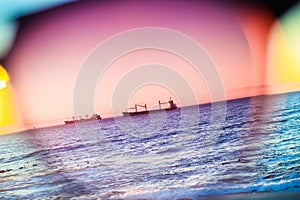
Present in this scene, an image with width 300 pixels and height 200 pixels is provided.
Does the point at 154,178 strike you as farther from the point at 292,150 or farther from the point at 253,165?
the point at 292,150

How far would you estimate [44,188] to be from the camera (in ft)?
22.2

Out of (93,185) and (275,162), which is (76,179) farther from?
(275,162)

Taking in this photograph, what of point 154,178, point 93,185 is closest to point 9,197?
point 93,185

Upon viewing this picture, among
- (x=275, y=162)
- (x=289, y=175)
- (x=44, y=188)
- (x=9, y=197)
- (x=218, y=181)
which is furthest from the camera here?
(x=44, y=188)

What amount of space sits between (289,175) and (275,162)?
3.88 ft

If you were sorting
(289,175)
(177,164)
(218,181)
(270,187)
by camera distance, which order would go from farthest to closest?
(177,164) → (218,181) → (289,175) → (270,187)

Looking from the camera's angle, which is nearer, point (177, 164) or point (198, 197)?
point (198, 197)

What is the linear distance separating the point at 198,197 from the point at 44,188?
152 inches

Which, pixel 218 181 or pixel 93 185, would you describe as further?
pixel 93 185

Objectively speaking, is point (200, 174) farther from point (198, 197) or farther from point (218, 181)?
point (198, 197)

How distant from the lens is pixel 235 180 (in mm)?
4945

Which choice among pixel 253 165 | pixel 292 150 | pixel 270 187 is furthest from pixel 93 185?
pixel 292 150

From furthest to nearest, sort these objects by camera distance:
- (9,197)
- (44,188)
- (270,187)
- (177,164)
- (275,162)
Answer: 1. (177,164)
2. (44,188)
3. (9,197)
4. (275,162)
5. (270,187)

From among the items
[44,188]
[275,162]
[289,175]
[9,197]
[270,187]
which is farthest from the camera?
[44,188]
